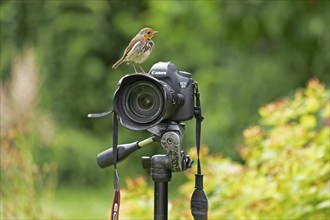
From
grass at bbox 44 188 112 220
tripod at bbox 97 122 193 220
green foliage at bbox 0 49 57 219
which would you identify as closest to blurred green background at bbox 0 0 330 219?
grass at bbox 44 188 112 220

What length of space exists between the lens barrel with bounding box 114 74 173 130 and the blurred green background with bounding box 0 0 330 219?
9.00 ft

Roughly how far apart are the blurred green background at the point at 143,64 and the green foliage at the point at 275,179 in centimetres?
194

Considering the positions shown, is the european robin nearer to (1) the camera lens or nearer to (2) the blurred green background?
(1) the camera lens

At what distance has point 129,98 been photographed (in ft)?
7.16

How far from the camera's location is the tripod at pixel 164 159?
2148 millimetres

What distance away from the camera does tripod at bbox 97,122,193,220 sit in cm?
215

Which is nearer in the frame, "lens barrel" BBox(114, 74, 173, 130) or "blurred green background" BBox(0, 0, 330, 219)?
"lens barrel" BBox(114, 74, 173, 130)

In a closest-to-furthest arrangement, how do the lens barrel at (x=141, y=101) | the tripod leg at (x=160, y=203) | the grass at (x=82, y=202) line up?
the lens barrel at (x=141, y=101) → the tripod leg at (x=160, y=203) → the grass at (x=82, y=202)

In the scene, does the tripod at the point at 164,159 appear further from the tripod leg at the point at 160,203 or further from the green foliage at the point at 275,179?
the green foliage at the point at 275,179

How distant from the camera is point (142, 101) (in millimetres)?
2186

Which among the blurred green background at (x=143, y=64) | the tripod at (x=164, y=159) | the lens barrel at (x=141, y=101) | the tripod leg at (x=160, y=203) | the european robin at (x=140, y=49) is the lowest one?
the tripod leg at (x=160, y=203)

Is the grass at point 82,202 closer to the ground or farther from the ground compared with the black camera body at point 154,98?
farther from the ground

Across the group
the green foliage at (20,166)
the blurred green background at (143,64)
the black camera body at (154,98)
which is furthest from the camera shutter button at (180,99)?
the blurred green background at (143,64)

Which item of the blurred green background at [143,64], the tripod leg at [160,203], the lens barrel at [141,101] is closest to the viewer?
the lens barrel at [141,101]
